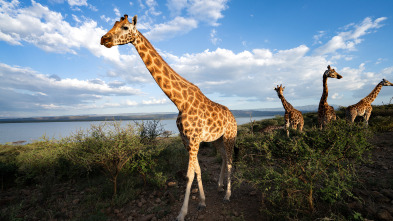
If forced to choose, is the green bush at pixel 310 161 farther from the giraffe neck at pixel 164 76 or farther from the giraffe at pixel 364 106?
the giraffe at pixel 364 106

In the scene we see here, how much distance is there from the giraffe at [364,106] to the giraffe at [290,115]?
2784mm

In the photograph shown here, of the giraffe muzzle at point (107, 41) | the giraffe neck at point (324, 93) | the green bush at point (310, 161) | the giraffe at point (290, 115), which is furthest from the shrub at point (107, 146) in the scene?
the giraffe neck at point (324, 93)

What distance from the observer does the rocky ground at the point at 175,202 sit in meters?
4.00

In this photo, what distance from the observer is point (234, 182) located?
369 cm

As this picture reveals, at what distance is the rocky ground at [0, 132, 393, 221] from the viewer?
400 cm

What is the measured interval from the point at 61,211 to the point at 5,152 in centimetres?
906

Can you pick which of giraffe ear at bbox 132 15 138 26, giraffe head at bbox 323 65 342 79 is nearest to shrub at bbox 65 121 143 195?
giraffe ear at bbox 132 15 138 26

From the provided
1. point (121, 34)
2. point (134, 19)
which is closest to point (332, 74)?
point (134, 19)

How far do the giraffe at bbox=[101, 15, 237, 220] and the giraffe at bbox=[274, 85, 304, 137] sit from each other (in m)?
5.26

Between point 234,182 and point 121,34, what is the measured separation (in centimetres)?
408

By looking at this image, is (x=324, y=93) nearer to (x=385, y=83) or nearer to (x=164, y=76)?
(x=385, y=83)

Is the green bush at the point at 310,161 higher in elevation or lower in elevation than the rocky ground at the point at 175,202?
higher

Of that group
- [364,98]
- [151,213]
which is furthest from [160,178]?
[364,98]

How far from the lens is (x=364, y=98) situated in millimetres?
9438
